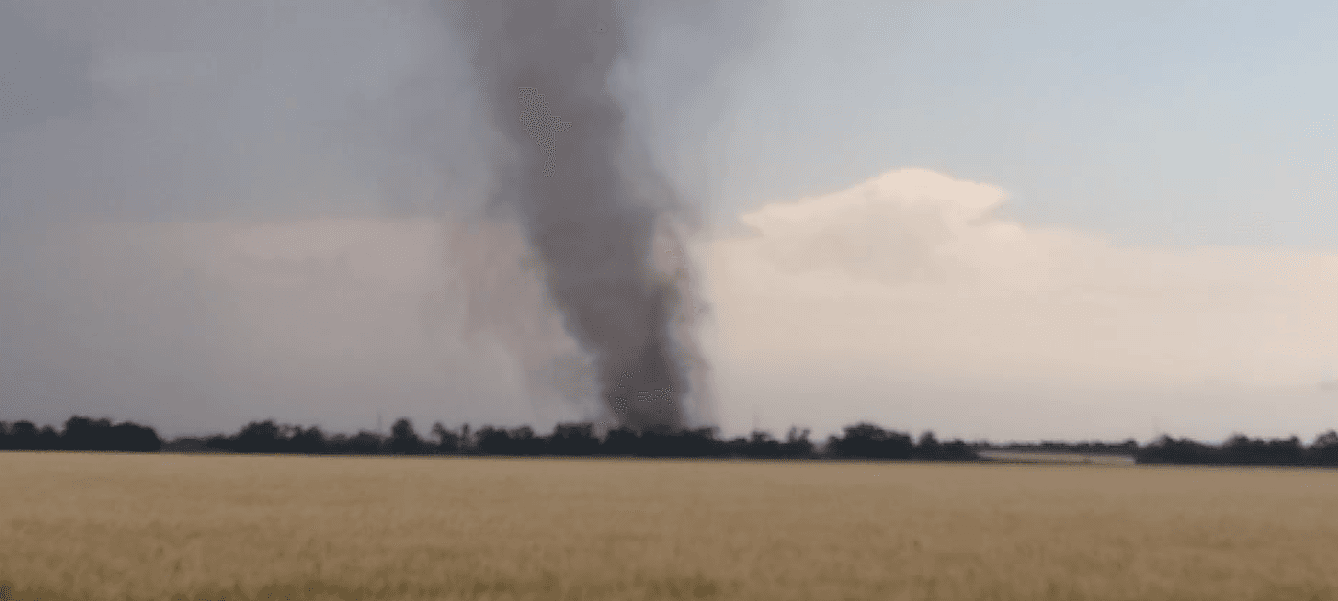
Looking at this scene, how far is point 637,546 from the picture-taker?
904 inches

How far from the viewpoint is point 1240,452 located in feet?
460

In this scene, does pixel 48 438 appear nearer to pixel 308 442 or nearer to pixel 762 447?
pixel 308 442

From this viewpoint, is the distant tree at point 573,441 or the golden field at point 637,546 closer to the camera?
the golden field at point 637,546

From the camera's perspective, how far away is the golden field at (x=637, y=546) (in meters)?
17.0

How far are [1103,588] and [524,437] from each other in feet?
362

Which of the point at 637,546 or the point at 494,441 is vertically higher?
the point at 494,441

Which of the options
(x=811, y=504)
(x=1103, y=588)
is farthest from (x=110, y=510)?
(x=1103, y=588)

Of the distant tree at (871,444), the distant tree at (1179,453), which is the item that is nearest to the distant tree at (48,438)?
the distant tree at (871,444)

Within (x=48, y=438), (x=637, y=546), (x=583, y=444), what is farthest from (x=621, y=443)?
(x=637, y=546)

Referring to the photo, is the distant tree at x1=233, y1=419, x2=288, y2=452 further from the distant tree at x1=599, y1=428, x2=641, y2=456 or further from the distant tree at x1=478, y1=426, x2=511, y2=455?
the distant tree at x1=599, y1=428, x2=641, y2=456

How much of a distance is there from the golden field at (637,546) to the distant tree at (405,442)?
80812 mm

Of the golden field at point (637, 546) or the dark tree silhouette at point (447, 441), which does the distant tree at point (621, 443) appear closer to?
the dark tree silhouette at point (447, 441)

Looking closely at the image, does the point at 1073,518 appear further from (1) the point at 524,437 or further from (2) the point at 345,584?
(1) the point at 524,437

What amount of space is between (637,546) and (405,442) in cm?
10735
